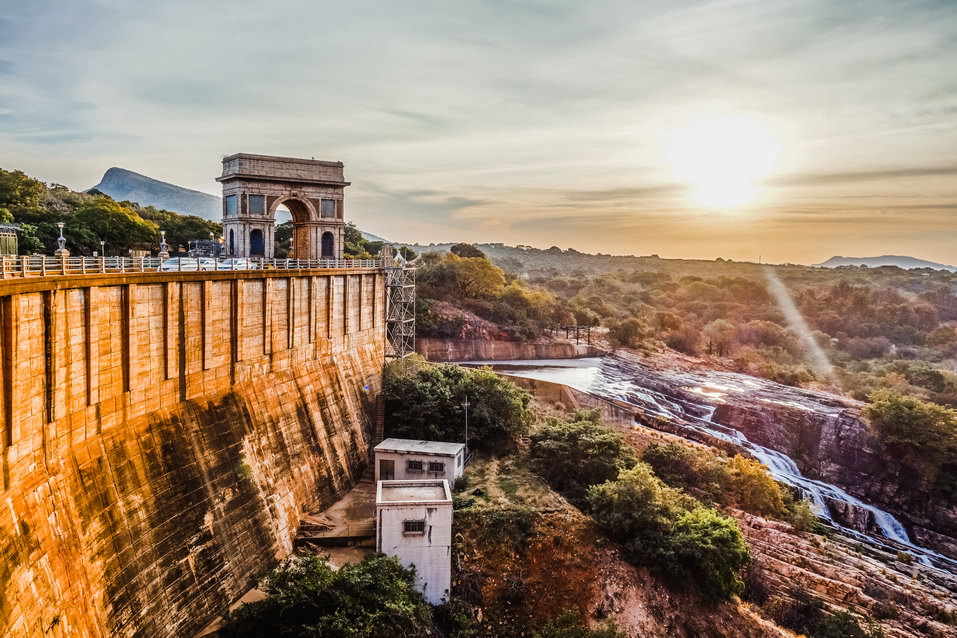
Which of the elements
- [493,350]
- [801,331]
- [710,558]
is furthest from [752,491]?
[801,331]

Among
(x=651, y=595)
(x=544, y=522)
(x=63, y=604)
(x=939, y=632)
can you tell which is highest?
(x=63, y=604)

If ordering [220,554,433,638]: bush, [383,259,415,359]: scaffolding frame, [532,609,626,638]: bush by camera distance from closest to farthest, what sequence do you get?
1. [220,554,433,638]: bush
2. [532,609,626,638]: bush
3. [383,259,415,359]: scaffolding frame

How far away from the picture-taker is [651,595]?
79.7ft

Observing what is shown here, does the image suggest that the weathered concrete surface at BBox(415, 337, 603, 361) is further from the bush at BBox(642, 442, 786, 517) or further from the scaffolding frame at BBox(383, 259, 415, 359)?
the bush at BBox(642, 442, 786, 517)

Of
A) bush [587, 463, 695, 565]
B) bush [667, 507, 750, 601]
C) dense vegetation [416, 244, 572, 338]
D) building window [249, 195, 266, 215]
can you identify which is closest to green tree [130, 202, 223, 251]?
building window [249, 195, 266, 215]

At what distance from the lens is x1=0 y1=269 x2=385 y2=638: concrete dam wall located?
13953 millimetres

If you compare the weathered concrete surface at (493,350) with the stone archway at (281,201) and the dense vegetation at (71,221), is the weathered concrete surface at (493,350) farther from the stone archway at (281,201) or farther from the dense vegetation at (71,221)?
the dense vegetation at (71,221)

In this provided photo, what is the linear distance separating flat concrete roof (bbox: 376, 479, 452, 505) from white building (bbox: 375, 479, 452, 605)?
0.26 ft

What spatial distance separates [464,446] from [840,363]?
66.7m

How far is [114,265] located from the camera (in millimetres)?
18969

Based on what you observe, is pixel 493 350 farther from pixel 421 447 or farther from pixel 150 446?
pixel 150 446

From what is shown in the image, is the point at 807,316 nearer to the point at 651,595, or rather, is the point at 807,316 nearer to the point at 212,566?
the point at 651,595

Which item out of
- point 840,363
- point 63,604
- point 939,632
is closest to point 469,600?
point 63,604

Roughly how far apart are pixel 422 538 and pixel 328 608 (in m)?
5.27
